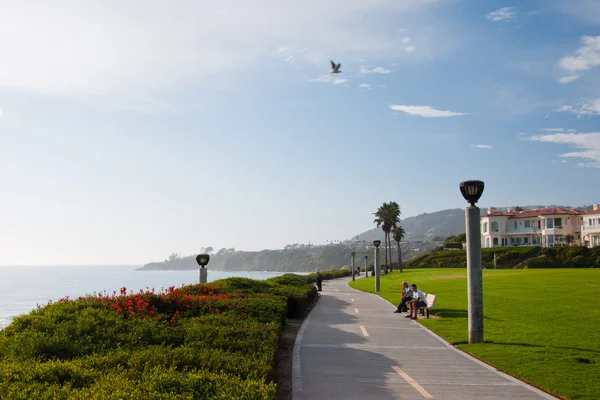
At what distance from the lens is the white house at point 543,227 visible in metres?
85.1

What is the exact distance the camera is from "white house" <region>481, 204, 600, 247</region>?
8512cm

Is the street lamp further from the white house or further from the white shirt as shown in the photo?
the white house

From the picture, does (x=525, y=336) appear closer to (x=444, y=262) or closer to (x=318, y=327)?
(x=318, y=327)

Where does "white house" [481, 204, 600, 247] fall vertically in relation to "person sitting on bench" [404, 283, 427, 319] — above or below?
above

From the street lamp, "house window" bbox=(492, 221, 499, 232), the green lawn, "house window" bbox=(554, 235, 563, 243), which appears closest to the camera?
the green lawn

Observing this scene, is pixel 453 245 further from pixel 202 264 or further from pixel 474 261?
pixel 474 261

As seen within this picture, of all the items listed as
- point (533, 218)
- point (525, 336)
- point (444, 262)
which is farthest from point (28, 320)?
A: point (533, 218)

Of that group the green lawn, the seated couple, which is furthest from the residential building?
the seated couple

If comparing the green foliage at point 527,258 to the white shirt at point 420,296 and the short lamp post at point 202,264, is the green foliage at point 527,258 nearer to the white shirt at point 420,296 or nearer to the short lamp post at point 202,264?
the white shirt at point 420,296

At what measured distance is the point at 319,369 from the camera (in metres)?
10.3

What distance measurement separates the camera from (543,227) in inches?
3553

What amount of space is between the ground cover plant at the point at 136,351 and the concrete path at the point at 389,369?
107 cm

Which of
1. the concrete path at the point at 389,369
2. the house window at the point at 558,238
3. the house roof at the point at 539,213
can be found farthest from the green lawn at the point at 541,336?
the house roof at the point at 539,213

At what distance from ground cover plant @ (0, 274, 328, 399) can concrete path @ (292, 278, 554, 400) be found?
107 centimetres
